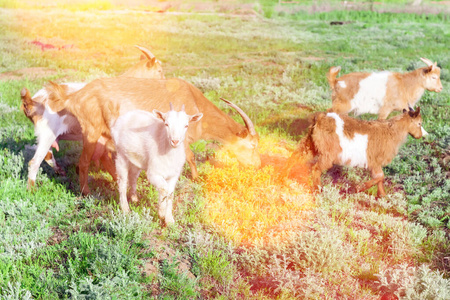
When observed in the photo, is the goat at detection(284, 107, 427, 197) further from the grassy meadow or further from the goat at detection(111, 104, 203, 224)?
the goat at detection(111, 104, 203, 224)

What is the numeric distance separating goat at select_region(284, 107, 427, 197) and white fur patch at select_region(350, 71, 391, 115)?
2.36 meters

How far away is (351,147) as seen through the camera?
6449mm

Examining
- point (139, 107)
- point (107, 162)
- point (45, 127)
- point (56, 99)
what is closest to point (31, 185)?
point (45, 127)

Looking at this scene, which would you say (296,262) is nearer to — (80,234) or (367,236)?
(367,236)

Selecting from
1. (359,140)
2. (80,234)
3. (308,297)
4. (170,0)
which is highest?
(170,0)

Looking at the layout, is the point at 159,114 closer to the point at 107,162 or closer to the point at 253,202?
the point at 253,202

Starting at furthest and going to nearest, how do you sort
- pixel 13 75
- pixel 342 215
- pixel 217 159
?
1. pixel 13 75
2. pixel 217 159
3. pixel 342 215

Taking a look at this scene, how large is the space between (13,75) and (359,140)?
43.7 ft

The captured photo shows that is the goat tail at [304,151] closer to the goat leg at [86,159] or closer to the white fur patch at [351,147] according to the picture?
the white fur patch at [351,147]

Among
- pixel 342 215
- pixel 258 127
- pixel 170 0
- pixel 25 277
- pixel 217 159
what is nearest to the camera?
pixel 25 277

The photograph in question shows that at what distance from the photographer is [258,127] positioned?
31.1 ft

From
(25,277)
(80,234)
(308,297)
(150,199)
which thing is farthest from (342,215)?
(25,277)

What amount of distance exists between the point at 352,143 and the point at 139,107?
11.2 feet

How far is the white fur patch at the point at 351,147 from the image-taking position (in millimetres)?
6406
